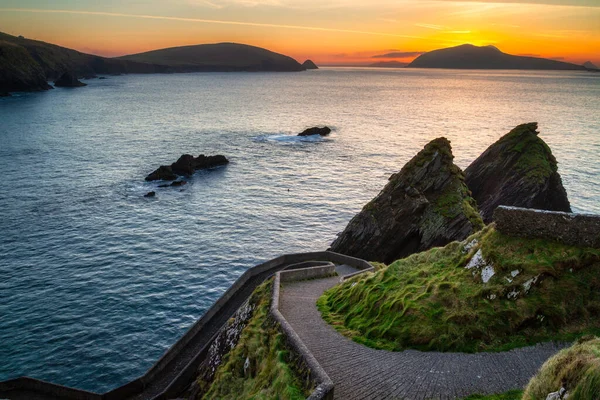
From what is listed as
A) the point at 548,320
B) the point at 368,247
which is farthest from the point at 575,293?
the point at 368,247

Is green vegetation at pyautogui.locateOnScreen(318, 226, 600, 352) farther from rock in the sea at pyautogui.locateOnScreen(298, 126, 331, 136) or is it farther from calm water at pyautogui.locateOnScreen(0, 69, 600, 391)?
rock in the sea at pyautogui.locateOnScreen(298, 126, 331, 136)

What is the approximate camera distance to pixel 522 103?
19200 cm

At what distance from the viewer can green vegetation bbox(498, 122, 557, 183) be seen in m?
49.2

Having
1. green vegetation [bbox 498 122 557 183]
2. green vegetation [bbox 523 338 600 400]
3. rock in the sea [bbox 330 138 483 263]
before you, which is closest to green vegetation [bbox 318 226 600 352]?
green vegetation [bbox 523 338 600 400]

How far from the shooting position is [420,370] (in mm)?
16875

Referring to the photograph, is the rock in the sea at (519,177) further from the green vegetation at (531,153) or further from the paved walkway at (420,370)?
the paved walkway at (420,370)

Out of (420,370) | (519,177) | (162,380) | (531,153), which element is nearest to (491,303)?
(420,370)

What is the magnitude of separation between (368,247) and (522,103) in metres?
179

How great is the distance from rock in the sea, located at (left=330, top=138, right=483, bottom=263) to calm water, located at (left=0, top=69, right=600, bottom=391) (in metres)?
8.93

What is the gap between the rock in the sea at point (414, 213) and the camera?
39875 millimetres

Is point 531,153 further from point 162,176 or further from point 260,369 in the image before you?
point 162,176

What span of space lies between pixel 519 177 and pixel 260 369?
4029 centimetres

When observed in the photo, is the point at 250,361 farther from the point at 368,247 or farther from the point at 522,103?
the point at 522,103

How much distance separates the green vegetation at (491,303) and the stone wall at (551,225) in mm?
340
